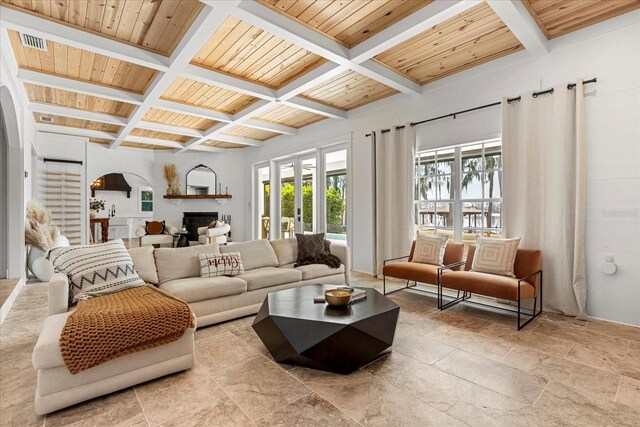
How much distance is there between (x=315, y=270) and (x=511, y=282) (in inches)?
83.5

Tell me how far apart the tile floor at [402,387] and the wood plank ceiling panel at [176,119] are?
3.87 meters

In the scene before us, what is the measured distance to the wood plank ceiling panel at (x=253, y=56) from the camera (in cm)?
309

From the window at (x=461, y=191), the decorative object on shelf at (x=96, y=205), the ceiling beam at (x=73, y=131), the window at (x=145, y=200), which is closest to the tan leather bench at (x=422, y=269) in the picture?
the window at (x=461, y=191)

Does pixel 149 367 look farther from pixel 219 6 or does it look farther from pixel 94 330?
pixel 219 6

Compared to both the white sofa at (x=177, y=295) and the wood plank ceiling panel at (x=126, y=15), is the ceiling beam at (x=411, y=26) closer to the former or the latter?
the wood plank ceiling panel at (x=126, y=15)

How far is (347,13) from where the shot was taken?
2.82 metres

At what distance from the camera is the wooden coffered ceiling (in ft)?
8.82

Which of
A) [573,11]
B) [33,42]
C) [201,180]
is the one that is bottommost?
[201,180]

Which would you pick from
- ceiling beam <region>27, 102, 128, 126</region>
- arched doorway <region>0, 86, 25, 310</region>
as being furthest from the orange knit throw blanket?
ceiling beam <region>27, 102, 128, 126</region>

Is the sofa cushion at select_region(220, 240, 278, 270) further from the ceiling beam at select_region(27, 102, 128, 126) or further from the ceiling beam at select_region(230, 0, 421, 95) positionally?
the ceiling beam at select_region(27, 102, 128, 126)

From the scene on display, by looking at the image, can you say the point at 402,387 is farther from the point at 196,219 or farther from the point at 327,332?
the point at 196,219

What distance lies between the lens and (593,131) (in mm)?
3174

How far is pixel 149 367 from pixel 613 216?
4128 millimetres

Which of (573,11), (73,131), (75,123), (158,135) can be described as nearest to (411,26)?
(573,11)
